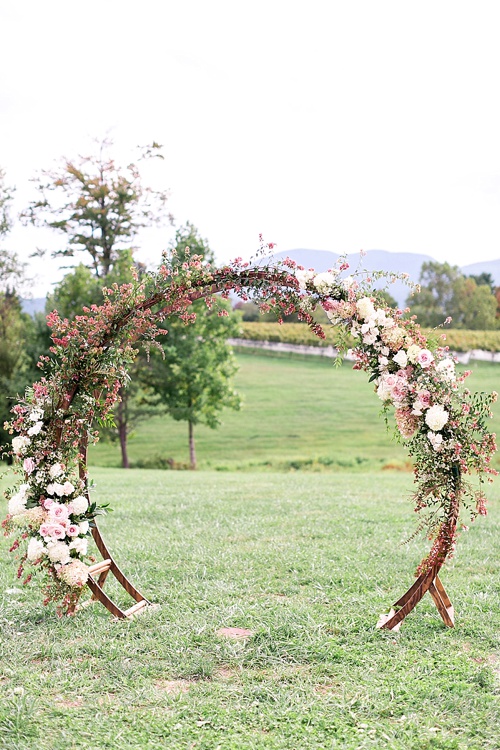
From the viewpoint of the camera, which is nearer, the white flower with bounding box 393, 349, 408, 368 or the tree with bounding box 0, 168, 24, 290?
the white flower with bounding box 393, 349, 408, 368

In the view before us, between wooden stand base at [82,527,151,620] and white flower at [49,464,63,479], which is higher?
white flower at [49,464,63,479]

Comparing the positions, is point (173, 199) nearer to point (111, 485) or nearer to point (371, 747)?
point (111, 485)

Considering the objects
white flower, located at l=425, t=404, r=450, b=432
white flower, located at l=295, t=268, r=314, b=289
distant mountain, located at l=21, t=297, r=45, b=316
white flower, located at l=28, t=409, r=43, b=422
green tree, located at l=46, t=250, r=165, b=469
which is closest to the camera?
white flower, located at l=425, t=404, r=450, b=432

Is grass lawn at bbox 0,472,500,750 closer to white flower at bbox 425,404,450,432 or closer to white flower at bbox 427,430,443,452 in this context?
white flower at bbox 427,430,443,452

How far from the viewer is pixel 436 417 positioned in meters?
4.50

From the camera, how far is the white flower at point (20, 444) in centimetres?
479

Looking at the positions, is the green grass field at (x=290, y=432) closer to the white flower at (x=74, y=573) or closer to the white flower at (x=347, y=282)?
the white flower at (x=347, y=282)

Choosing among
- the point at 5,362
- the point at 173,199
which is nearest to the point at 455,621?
the point at 5,362

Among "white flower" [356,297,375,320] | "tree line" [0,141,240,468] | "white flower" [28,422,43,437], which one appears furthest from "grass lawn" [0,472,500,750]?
"tree line" [0,141,240,468]

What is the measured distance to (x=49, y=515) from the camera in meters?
4.66

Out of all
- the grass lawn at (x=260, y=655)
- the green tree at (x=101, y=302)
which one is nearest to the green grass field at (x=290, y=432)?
the green tree at (x=101, y=302)

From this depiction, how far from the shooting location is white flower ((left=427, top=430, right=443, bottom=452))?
458 cm

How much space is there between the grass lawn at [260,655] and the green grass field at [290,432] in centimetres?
1483

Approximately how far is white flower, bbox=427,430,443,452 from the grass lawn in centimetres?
129
